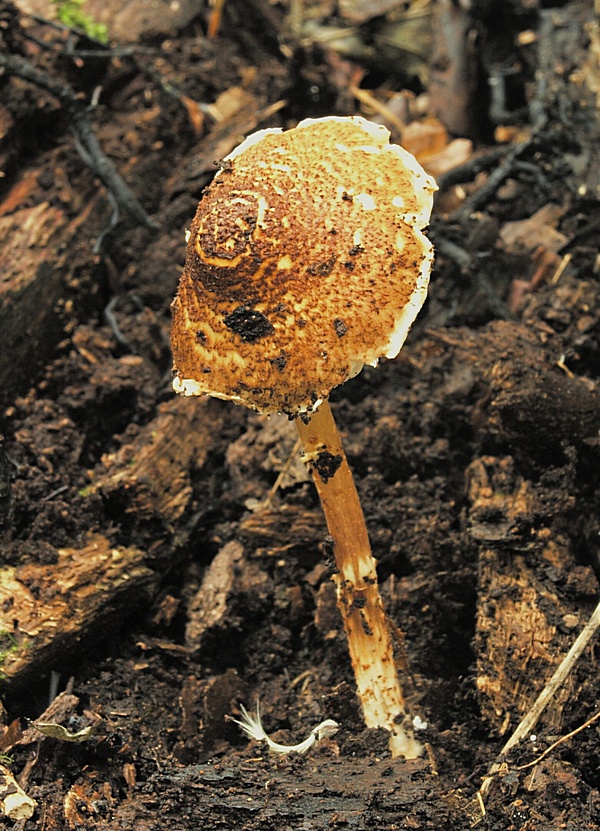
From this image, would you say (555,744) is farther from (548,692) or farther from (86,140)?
(86,140)

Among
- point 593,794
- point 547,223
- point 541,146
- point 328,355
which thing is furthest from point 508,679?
point 541,146

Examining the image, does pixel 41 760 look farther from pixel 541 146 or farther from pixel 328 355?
pixel 541 146

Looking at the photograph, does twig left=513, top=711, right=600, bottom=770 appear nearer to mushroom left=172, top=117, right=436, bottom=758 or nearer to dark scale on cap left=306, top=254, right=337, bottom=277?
mushroom left=172, top=117, right=436, bottom=758

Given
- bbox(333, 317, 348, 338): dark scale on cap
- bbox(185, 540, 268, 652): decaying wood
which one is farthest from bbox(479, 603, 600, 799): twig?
bbox(333, 317, 348, 338): dark scale on cap

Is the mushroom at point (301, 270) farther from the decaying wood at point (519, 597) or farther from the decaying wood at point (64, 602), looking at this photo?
the decaying wood at point (519, 597)

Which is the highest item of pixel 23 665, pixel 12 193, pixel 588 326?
pixel 12 193

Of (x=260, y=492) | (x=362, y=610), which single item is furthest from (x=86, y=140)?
(x=362, y=610)

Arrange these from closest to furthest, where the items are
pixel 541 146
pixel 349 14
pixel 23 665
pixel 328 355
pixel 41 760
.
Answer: pixel 328 355, pixel 41 760, pixel 23 665, pixel 541 146, pixel 349 14
